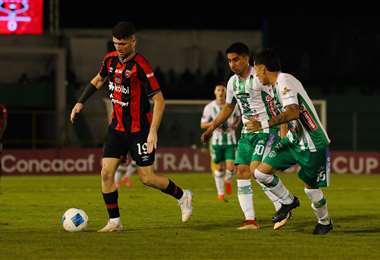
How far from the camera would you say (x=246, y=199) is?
40.2ft

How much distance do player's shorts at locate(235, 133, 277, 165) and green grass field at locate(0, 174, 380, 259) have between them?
89 cm

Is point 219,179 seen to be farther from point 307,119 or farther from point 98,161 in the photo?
point 98,161

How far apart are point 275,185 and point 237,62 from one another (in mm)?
1644

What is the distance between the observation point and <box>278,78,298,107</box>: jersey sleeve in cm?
1068

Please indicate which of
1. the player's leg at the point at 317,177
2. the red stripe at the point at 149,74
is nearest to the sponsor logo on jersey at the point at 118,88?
the red stripe at the point at 149,74

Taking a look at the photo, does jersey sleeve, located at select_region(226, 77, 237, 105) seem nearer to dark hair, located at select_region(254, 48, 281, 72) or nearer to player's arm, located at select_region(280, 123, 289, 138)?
player's arm, located at select_region(280, 123, 289, 138)

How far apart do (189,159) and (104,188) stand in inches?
706

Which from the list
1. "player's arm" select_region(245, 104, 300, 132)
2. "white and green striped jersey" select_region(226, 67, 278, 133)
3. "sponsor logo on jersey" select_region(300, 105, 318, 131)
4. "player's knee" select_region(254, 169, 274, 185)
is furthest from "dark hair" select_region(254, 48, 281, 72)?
"player's knee" select_region(254, 169, 274, 185)

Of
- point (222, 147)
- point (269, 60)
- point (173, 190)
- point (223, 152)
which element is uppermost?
point (269, 60)

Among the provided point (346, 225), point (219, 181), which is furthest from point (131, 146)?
point (219, 181)

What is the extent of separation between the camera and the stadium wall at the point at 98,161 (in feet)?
94.7

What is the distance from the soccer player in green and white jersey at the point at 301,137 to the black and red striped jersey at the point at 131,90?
1.35 m

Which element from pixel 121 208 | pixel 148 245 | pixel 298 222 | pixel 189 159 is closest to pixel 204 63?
pixel 189 159

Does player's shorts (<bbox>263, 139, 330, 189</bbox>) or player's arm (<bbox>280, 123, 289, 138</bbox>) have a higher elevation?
player's arm (<bbox>280, 123, 289, 138</bbox>)
